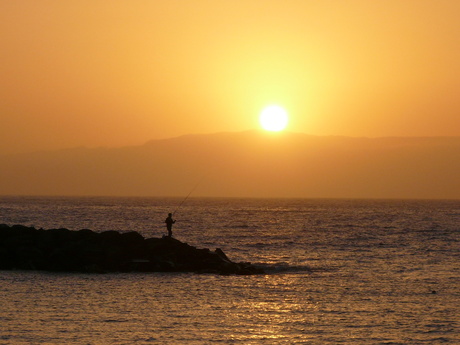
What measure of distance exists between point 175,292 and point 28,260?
35.2 feet

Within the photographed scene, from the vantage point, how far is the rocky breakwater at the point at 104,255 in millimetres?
33281

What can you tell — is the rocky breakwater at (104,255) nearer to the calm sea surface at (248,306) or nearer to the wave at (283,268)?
the wave at (283,268)

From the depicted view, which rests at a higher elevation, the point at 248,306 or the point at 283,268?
the point at 283,268

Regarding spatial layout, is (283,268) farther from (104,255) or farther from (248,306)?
(248,306)

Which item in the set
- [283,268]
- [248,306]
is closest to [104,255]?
[283,268]

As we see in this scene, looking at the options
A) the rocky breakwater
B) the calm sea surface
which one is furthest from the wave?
the rocky breakwater

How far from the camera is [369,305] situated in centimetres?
2445


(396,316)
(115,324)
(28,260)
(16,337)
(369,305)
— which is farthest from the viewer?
(28,260)

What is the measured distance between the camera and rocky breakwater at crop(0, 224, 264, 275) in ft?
109

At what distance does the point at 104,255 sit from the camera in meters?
34.1

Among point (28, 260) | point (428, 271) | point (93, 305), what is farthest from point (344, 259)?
point (93, 305)

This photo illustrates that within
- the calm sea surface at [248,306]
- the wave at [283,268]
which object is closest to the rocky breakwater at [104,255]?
the wave at [283,268]

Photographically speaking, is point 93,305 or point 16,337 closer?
point 16,337

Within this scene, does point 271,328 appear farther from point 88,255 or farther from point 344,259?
point 344,259
